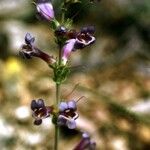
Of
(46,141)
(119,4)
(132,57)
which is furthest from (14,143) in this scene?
(119,4)

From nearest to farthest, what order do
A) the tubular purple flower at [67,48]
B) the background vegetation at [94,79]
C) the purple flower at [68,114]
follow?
1. the purple flower at [68,114]
2. the tubular purple flower at [67,48]
3. the background vegetation at [94,79]

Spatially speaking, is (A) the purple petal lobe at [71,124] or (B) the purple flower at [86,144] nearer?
(A) the purple petal lobe at [71,124]

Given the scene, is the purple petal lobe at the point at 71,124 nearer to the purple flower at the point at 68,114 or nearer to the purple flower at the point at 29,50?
the purple flower at the point at 68,114

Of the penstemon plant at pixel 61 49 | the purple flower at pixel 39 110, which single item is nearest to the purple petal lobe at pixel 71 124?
the penstemon plant at pixel 61 49

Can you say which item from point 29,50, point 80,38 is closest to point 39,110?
point 29,50

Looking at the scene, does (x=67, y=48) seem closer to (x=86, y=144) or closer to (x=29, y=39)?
(x=29, y=39)

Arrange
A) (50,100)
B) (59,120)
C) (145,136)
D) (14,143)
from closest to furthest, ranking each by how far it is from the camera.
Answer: (59,120) → (14,143) → (145,136) → (50,100)

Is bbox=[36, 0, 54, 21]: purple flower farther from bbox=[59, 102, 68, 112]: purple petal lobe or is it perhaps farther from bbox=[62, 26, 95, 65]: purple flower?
bbox=[59, 102, 68, 112]: purple petal lobe

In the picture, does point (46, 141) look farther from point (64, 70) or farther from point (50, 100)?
point (64, 70)
